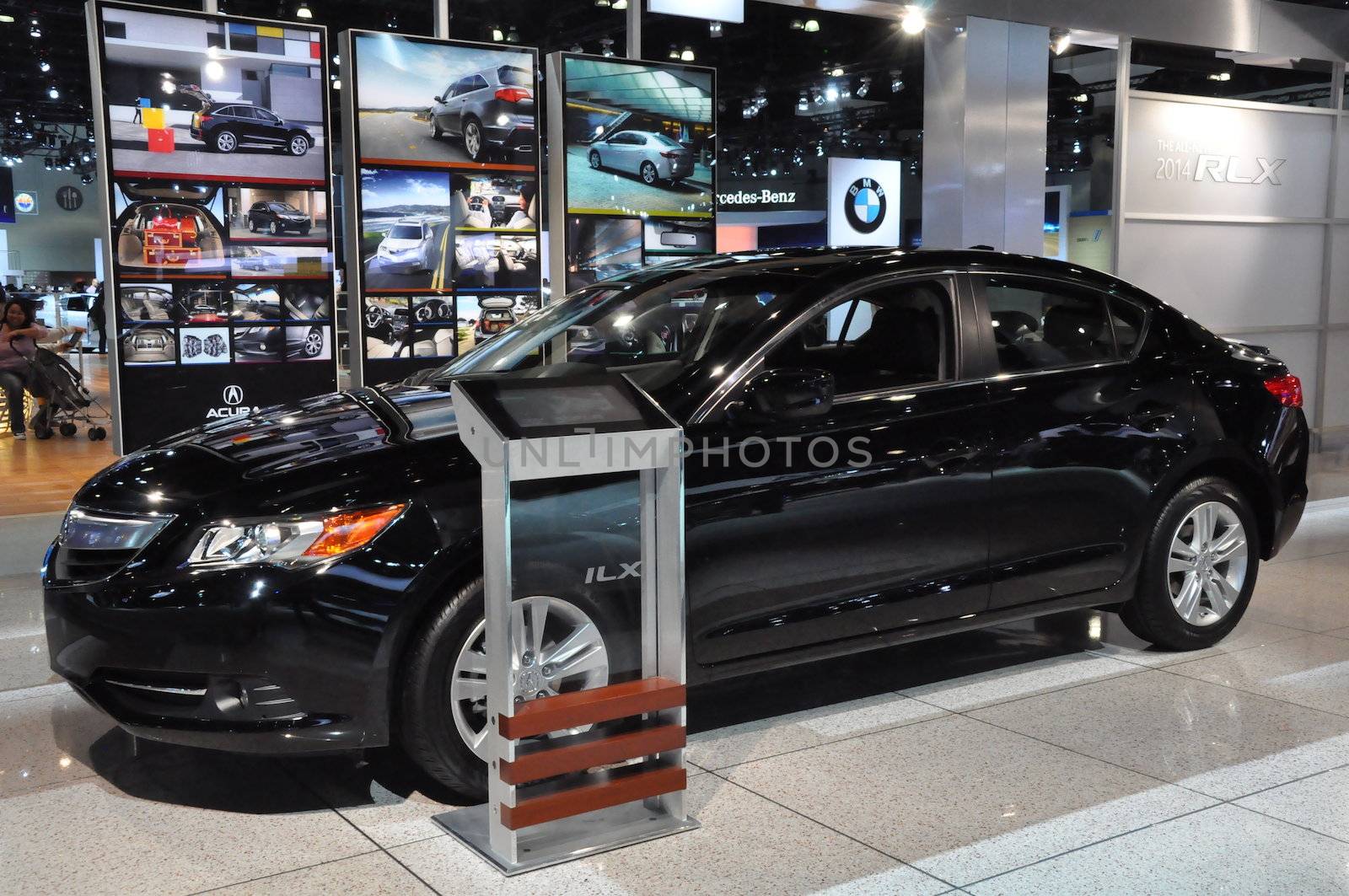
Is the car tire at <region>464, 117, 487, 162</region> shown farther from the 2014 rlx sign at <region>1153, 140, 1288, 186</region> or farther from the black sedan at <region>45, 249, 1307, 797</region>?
the 2014 rlx sign at <region>1153, 140, 1288, 186</region>

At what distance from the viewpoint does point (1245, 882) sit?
2.88 meters

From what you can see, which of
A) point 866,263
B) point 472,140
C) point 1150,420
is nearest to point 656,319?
point 866,263

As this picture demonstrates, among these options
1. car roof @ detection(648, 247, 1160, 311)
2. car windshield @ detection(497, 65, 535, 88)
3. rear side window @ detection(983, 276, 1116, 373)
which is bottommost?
rear side window @ detection(983, 276, 1116, 373)

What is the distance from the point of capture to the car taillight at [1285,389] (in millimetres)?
4758

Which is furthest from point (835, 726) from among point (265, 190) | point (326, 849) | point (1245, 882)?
point (265, 190)

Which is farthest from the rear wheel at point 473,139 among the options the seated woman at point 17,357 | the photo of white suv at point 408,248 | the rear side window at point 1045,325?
the seated woman at point 17,357

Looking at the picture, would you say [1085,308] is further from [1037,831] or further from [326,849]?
[326,849]

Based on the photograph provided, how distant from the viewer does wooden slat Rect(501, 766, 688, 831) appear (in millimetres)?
2949

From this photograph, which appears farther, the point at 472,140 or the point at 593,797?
the point at 472,140

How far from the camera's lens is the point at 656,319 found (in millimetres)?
4023

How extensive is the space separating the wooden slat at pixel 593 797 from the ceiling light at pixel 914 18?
6240 millimetres

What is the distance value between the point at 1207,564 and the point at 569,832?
9.23ft

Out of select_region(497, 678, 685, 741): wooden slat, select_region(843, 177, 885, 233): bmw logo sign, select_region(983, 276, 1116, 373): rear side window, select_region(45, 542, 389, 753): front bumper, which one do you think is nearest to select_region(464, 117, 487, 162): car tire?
select_region(983, 276, 1116, 373): rear side window

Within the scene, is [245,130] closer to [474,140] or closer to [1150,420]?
[474,140]
